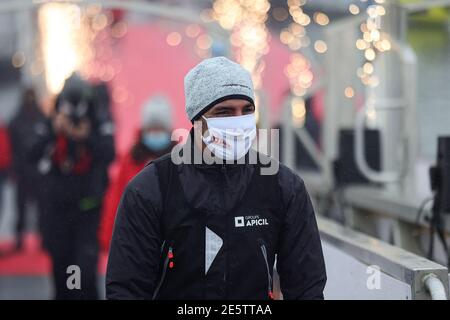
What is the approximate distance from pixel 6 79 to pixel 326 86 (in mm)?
5608

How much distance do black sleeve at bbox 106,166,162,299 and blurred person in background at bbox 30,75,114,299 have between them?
3340 millimetres

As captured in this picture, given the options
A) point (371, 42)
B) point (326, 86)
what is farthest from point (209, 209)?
point (326, 86)

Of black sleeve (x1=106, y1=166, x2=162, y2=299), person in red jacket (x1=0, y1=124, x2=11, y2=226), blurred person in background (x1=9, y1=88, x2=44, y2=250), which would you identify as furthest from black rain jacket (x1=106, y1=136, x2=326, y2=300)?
person in red jacket (x1=0, y1=124, x2=11, y2=226)

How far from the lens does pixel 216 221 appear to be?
255 cm

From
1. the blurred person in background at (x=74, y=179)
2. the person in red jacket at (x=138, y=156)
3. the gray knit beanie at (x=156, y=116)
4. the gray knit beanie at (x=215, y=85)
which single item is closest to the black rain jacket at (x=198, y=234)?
the gray knit beanie at (x=215, y=85)

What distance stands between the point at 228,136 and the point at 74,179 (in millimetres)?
3707

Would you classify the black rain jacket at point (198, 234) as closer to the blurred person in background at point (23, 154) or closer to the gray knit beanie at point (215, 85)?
the gray knit beanie at point (215, 85)

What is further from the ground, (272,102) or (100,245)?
(272,102)

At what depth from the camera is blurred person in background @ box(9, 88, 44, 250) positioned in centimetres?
944

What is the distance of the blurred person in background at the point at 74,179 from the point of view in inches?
236

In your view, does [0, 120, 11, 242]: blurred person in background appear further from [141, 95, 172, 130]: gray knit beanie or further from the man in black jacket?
the man in black jacket

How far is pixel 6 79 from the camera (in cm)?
1194

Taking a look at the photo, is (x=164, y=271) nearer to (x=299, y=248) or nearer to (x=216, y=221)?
Result: (x=216, y=221)
